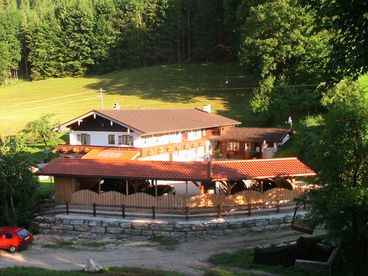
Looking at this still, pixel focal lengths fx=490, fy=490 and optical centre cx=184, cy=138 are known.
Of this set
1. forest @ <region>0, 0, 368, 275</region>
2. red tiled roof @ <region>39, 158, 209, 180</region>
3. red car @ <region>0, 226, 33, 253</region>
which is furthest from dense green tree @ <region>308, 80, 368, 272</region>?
red car @ <region>0, 226, 33, 253</region>

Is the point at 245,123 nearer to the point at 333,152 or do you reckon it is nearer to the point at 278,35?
the point at 278,35

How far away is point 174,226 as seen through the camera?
95.7 feet

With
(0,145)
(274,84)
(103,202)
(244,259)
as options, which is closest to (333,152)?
(244,259)

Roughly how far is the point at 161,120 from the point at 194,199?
58.3ft

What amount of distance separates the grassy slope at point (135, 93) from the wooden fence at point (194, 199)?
31756 millimetres

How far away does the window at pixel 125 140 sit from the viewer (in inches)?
1697

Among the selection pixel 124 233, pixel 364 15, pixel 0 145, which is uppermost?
pixel 364 15

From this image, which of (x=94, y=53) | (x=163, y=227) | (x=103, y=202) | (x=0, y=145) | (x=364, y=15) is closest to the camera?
(x=364, y=15)

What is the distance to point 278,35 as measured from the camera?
6106cm

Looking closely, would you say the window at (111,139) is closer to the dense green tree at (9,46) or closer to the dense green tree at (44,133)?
the dense green tree at (44,133)

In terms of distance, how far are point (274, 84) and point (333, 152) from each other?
133ft

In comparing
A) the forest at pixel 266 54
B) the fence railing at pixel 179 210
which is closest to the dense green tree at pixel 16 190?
the forest at pixel 266 54

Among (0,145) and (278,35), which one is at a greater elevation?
(278,35)

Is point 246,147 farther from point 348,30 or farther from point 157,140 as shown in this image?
point 348,30
